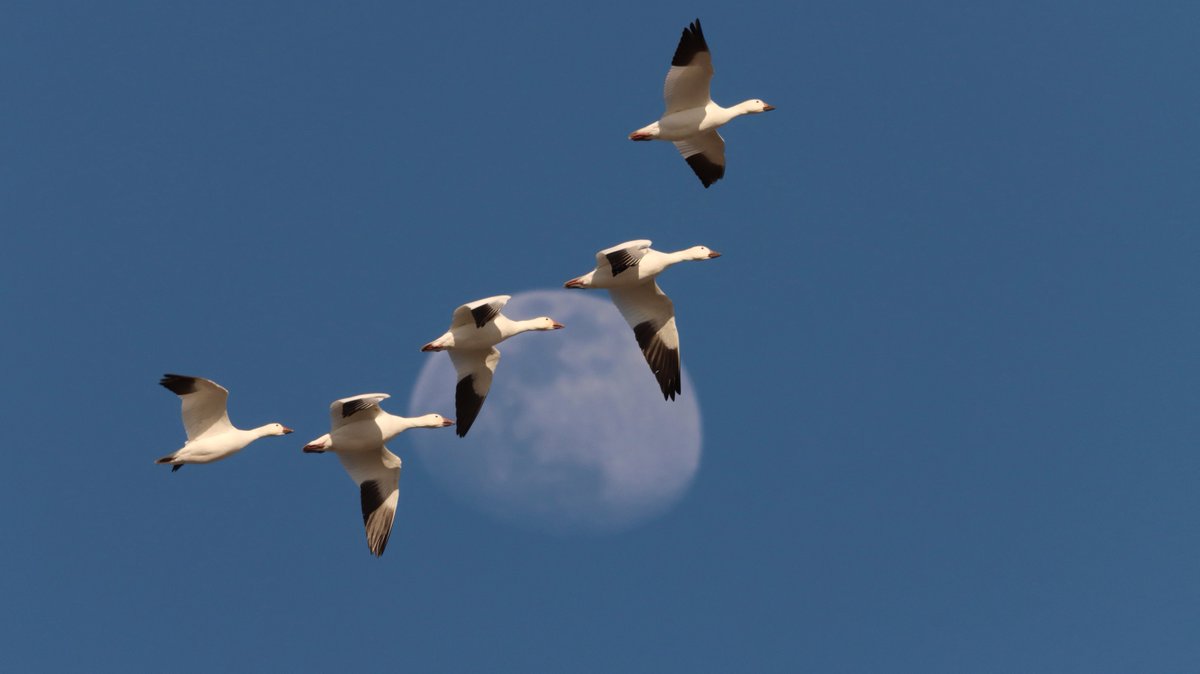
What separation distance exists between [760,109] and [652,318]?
4054 millimetres

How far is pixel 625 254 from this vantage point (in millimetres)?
28328

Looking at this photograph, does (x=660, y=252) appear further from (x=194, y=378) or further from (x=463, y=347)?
(x=194, y=378)

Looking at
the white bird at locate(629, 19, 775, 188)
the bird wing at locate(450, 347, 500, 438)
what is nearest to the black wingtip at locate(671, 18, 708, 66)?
the white bird at locate(629, 19, 775, 188)

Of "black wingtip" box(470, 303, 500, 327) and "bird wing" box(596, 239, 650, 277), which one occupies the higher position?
"bird wing" box(596, 239, 650, 277)

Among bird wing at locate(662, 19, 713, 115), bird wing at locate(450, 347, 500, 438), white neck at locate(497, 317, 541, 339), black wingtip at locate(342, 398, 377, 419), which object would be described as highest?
bird wing at locate(662, 19, 713, 115)

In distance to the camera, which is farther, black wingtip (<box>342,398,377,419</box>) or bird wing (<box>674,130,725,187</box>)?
bird wing (<box>674,130,725,187</box>)

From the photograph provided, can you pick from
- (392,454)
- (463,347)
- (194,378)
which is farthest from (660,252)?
(194,378)

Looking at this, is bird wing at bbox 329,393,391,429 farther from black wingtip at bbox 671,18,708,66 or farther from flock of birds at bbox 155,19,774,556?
black wingtip at bbox 671,18,708,66

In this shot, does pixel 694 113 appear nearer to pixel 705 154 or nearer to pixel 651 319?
pixel 705 154

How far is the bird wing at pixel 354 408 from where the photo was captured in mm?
27719

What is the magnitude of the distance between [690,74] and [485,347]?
16.9 feet

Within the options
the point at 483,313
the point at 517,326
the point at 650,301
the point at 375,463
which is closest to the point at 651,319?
the point at 650,301

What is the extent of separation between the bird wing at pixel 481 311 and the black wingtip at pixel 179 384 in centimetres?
395

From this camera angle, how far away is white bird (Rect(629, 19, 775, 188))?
29.5m
